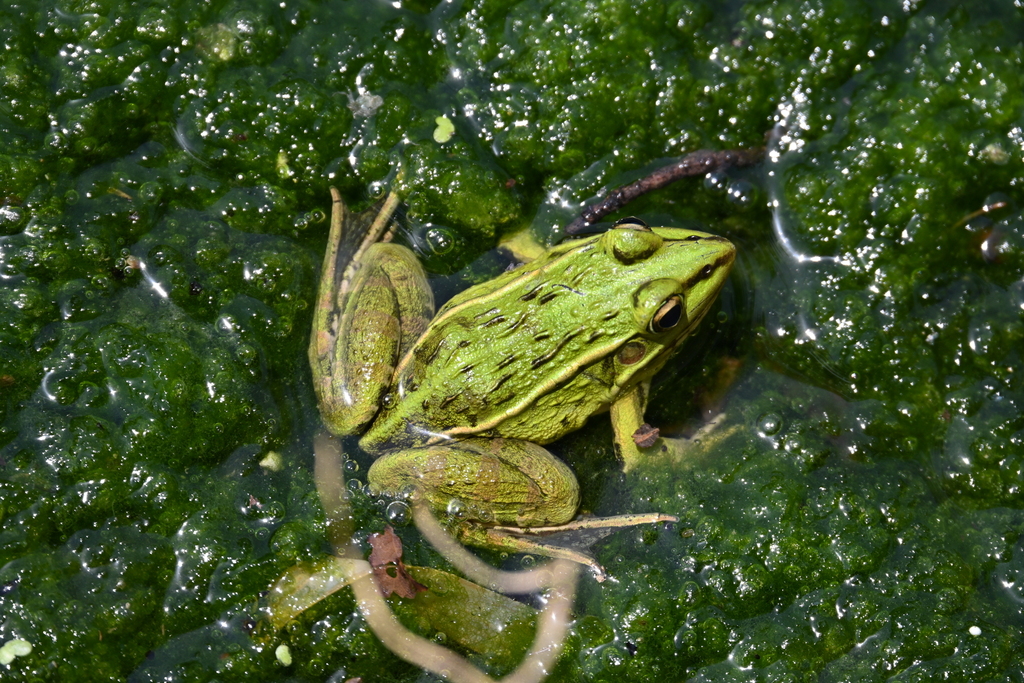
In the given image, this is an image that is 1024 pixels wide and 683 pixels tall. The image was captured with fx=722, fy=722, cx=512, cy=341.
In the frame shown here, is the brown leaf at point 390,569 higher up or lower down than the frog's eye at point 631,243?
lower down

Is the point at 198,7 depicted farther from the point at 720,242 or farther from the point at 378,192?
the point at 720,242

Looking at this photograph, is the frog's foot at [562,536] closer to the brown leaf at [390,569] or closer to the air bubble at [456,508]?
the air bubble at [456,508]

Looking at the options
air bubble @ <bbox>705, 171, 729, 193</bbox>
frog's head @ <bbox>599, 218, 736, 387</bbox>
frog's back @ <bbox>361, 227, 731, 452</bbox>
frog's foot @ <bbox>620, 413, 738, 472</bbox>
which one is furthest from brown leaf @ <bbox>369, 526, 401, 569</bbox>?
air bubble @ <bbox>705, 171, 729, 193</bbox>

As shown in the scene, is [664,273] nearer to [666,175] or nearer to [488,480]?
[666,175]

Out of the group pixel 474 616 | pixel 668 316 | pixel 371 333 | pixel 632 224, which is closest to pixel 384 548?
pixel 474 616

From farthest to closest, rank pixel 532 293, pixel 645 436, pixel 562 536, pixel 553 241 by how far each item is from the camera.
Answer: pixel 553 241, pixel 645 436, pixel 562 536, pixel 532 293

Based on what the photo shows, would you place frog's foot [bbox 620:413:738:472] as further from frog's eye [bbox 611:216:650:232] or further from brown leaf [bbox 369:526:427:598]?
brown leaf [bbox 369:526:427:598]

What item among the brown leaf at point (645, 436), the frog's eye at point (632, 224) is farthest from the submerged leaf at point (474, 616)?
the frog's eye at point (632, 224)

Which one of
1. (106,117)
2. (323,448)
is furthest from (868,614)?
(106,117)
